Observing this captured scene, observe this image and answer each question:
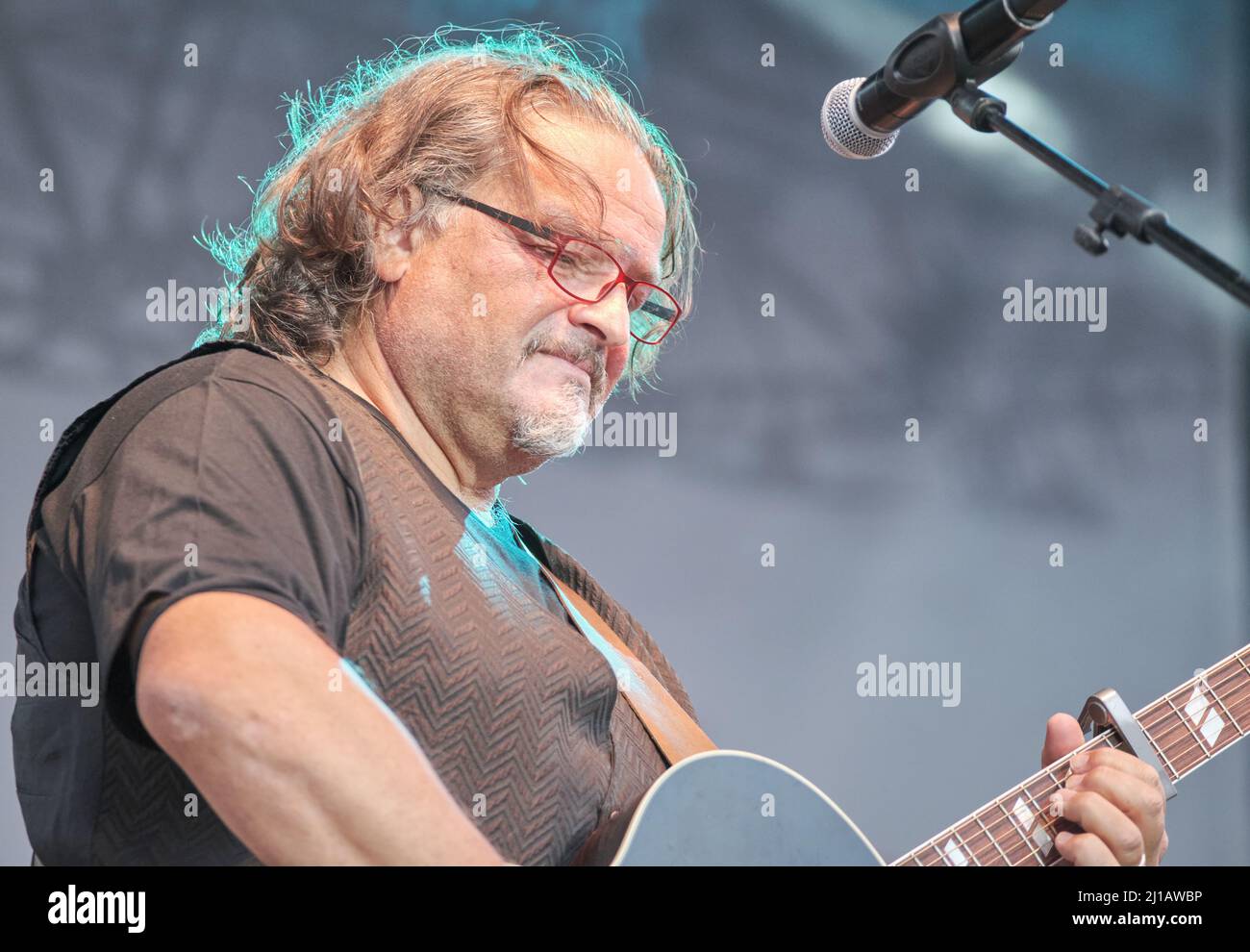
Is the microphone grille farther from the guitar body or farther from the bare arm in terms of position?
the bare arm

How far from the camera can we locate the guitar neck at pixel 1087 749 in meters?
1.45

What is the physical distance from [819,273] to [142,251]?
1594 mm

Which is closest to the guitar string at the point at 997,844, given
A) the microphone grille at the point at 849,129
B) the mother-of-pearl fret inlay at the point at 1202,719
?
the mother-of-pearl fret inlay at the point at 1202,719

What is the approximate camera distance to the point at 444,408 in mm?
1548

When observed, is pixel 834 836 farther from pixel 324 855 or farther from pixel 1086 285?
pixel 1086 285

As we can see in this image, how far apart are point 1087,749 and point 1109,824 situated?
0.14 meters

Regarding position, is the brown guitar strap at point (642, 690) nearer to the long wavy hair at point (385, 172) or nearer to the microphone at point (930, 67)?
the long wavy hair at point (385, 172)

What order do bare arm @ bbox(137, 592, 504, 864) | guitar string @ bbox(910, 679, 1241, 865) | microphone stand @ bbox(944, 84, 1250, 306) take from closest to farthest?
bare arm @ bbox(137, 592, 504, 864), microphone stand @ bbox(944, 84, 1250, 306), guitar string @ bbox(910, 679, 1241, 865)

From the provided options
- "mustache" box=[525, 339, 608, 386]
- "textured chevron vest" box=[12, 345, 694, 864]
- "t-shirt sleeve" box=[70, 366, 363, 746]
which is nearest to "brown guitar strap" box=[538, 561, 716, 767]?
"textured chevron vest" box=[12, 345, 694, 864]

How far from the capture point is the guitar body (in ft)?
4.06

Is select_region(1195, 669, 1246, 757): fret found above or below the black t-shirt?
below

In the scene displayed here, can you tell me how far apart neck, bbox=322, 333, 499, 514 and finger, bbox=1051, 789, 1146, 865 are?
0.85m

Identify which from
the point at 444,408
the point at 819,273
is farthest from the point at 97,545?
the point at 819,273

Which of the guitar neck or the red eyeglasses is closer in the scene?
the guitar neck
